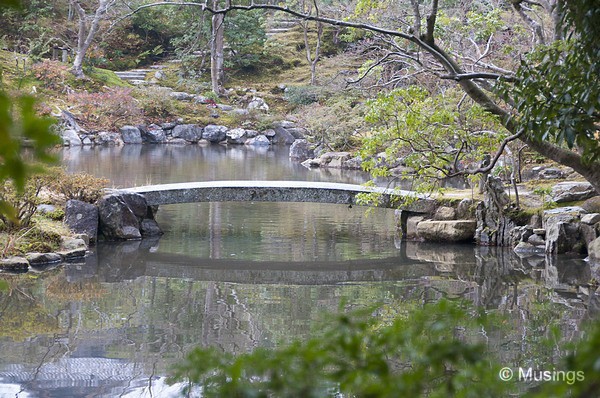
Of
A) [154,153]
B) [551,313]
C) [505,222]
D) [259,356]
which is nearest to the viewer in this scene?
[259,356]

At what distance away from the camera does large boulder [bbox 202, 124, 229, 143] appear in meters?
28.6

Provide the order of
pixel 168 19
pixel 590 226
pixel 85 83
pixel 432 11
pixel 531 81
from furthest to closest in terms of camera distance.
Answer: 1. pixel 168 19
2. pixel 85 83
3. pixel 590 226
4. pixel 432 11
5. pixel 531 81

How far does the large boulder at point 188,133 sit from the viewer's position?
28344 mm

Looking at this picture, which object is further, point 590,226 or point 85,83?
point 85,83

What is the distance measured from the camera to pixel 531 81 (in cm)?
411

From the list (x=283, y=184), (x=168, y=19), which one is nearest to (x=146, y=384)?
(x=283, y=184)

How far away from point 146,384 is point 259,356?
323 centimetres

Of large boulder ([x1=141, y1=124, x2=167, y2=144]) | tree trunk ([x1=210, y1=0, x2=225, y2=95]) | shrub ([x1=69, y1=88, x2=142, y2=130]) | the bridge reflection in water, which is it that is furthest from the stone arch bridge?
tree trunk ([x1=210, y1=0, x2=225, y2=95])

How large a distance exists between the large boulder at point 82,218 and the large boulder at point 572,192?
264 inches

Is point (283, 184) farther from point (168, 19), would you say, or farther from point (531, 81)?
point (168, 19)

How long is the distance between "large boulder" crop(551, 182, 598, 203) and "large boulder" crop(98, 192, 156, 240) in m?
6.22

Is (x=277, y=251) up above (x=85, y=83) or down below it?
below

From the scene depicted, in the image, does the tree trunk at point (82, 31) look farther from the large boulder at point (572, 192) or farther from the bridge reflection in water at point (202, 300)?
the large boulder at point (572, 192)

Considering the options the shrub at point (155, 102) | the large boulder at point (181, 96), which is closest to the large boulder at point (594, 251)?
the shrub at point (155, 102)
